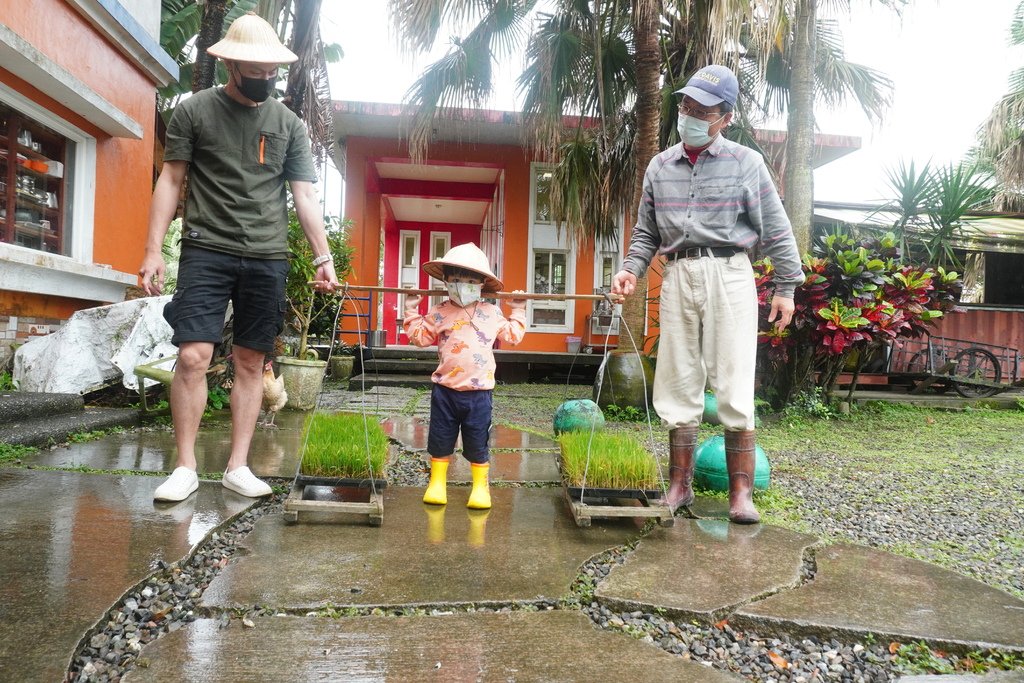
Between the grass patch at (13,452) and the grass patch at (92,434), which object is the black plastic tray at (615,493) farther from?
the grass patch at (92,434)

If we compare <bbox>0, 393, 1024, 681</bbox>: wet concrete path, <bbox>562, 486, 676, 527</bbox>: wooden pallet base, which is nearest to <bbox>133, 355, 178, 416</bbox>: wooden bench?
<bbox>0, 393, 1024, 681</bbox>: wet concrete path

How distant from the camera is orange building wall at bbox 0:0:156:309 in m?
4.88

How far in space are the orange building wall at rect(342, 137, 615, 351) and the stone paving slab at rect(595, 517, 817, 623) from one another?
378 inches

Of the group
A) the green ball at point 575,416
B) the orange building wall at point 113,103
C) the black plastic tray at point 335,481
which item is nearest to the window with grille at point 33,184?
the orange building wall at point 113,103

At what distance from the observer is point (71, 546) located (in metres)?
2.07

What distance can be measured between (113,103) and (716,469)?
6.04 metres

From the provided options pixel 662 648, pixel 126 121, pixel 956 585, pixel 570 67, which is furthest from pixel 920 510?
pixel 126 121

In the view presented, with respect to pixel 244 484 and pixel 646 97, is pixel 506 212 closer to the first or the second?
pixel 646 97

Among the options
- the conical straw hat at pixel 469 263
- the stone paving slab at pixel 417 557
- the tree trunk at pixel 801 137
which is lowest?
the stone paving slab at pixel 417 557

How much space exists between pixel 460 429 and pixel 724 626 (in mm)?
1470

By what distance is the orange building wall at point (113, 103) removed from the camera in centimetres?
488

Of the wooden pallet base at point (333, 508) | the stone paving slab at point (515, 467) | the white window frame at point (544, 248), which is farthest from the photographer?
the white window frame at point (544, 248)

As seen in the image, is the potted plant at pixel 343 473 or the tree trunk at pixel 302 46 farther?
the tree trunk at pixel 302 46

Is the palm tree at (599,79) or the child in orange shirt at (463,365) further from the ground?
the palm tree at (599,79)
